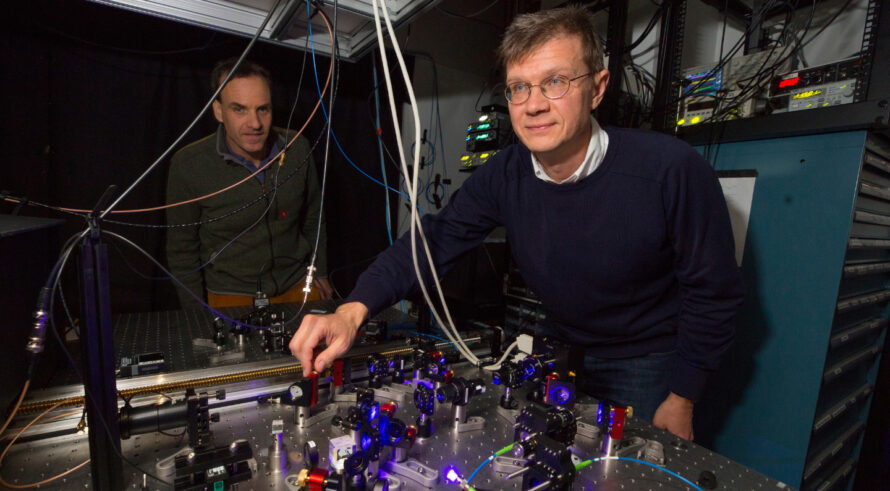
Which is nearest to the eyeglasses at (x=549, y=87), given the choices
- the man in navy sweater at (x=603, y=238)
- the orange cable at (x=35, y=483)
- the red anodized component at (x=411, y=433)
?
the man in navy sweater at (x=603, y=238)

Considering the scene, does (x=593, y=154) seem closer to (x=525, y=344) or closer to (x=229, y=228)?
(x=525, y=344)

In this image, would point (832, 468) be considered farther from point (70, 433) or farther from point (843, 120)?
point (70, 433)

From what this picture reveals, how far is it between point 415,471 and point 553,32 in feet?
3.72

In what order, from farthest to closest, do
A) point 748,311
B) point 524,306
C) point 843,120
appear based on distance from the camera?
point 524,306 < point 748,311 < point 843,120

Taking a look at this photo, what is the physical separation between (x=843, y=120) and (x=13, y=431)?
2599 millimetres

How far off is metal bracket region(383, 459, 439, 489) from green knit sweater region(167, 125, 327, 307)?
60.9 inches

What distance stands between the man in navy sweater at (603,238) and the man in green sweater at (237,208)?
115 cm

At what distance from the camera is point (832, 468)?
6.66ft

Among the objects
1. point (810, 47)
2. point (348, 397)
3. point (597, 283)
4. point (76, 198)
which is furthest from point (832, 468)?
point (76, 198)

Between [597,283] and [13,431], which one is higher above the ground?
[597,283]

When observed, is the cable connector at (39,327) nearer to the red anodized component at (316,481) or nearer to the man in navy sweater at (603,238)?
the red anodized component at (316,481)

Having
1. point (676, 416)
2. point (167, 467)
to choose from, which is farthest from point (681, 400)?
point (167, 467)

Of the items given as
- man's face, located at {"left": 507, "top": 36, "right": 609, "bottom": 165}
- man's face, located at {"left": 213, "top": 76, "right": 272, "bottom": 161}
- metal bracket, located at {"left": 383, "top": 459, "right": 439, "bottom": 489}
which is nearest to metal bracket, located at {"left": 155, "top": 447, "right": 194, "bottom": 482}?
metal bracket, located at {"left": 383, "top": 459, "right": 439, "bottom": 489}

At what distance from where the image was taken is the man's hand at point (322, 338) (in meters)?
0.87
